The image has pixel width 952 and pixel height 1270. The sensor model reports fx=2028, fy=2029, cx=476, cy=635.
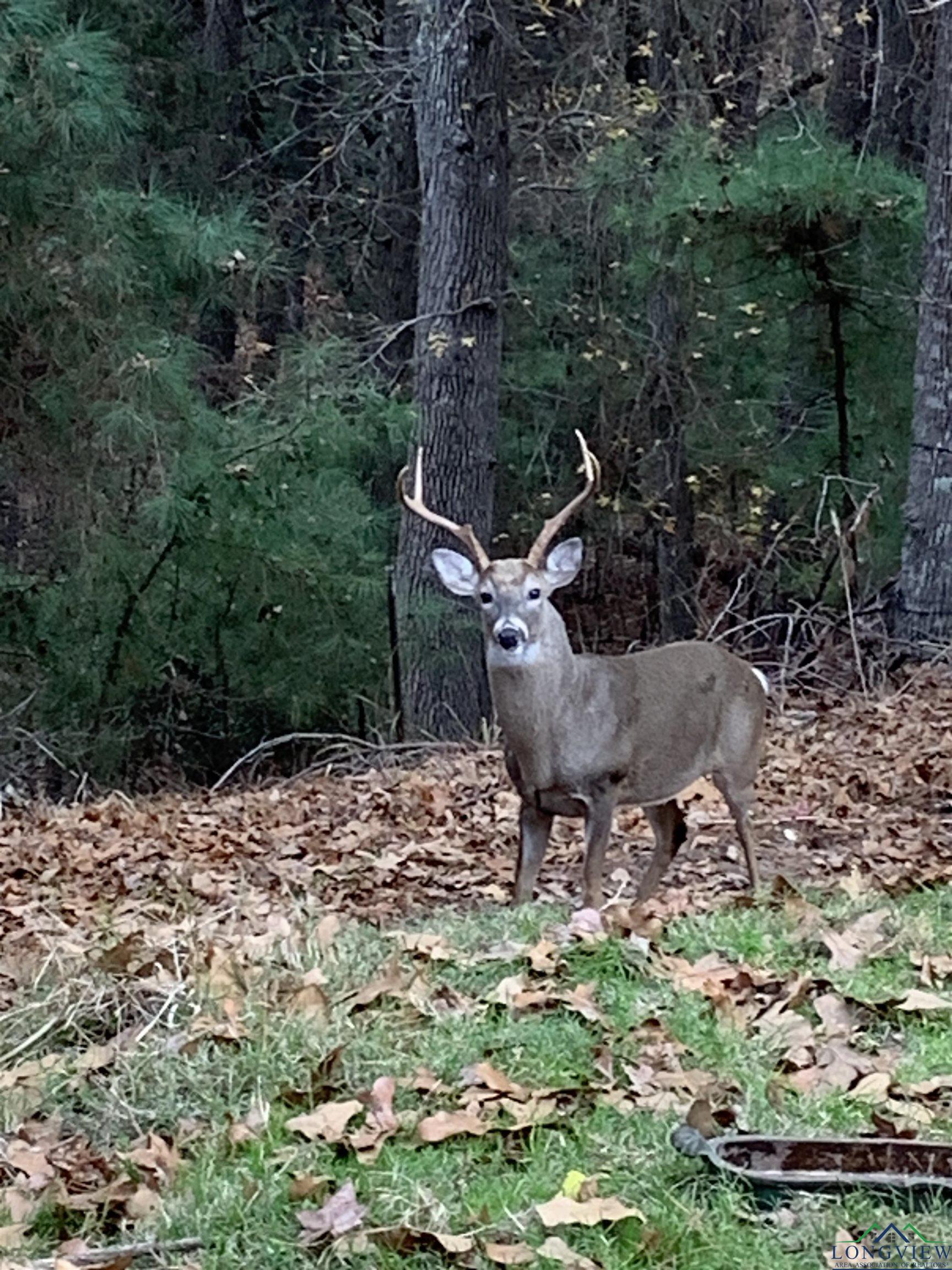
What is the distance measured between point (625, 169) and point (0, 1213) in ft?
40.6

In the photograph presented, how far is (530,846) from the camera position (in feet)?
22.3

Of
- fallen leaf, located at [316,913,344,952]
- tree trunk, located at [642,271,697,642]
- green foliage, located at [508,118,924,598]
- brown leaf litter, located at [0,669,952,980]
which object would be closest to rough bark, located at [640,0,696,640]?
tree trunk, located at [642,271,697,642]

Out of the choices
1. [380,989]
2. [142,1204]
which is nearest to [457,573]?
[380,989]

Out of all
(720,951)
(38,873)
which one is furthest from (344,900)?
(720,951)

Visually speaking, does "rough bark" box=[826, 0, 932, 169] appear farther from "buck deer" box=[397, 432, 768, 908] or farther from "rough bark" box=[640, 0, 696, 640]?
"buck deer" box=[397, 432, 768, 908]

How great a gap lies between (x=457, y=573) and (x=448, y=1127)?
10.1ft

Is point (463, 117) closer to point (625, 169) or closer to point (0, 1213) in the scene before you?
point (625, 169)

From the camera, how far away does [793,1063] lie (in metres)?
4.40

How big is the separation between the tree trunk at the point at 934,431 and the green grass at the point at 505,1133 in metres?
6.94

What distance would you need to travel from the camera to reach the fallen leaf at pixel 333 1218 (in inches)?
143

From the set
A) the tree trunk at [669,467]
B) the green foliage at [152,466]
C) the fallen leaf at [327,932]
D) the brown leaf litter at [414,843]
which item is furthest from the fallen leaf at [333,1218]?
the tree trunk at [669,467]

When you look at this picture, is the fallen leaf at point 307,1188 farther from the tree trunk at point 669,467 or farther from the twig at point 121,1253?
the tree trunk at point 669,467

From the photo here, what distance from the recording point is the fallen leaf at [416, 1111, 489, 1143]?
4.04 meters

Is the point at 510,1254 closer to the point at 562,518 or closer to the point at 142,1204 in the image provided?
the point at 142,1204
